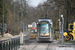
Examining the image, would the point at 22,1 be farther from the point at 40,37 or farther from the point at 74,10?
the point at 40,37

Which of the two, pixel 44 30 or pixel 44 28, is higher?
pixel 44 28

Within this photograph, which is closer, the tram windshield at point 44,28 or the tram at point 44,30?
the tram at point 44,30

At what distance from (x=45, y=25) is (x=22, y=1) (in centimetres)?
5408

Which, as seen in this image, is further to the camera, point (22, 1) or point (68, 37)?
point (22, 1)

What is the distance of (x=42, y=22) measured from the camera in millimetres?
30516

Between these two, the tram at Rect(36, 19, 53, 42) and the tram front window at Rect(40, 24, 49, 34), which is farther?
the tram front window at Rect(40, 24, 49, 34)

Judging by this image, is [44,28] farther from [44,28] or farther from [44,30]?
[44,30]

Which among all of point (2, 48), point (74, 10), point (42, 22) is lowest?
point (2, 48)

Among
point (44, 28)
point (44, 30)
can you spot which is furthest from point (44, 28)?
point (44, 30)

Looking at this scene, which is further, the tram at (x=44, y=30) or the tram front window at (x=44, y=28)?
the tram front window at (x=44, y=28)

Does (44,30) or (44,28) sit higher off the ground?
(44,28)

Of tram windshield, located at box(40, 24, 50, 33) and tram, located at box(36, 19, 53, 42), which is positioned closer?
tram, located at box(36, 19, 53, 42)

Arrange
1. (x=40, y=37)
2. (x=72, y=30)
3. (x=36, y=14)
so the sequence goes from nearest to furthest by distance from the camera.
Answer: (x=40, y=37) → (x=72, y=30) → (x=36, y=14)

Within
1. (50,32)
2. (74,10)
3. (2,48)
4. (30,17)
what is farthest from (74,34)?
(30,17)
